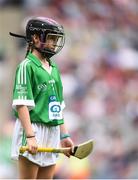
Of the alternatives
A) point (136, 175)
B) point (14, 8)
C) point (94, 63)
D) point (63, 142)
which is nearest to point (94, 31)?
point (94, 63)

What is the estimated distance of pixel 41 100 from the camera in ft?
11.1

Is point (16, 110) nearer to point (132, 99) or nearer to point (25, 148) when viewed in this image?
point (25, 148)

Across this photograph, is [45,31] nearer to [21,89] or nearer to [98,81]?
[21,89]

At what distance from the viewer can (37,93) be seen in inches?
133

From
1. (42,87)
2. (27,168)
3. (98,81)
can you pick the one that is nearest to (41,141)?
(27,168)

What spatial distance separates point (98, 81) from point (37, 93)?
4.94 m

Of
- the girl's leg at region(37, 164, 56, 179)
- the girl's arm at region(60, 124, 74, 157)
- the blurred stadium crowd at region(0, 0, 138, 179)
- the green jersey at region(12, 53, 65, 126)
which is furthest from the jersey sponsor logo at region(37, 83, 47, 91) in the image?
the blurred stadium crowd at region(0, 0, 138, 179)

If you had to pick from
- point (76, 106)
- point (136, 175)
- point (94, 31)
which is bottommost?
point (136, 175)

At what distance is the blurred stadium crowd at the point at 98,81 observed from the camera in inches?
313

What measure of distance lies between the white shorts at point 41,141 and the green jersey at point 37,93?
0.13 ft

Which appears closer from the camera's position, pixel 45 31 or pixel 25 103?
pixel 25 103

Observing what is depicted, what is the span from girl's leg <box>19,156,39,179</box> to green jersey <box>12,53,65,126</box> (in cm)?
21

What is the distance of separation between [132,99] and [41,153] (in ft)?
17.1

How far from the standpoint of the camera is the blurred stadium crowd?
795cm
